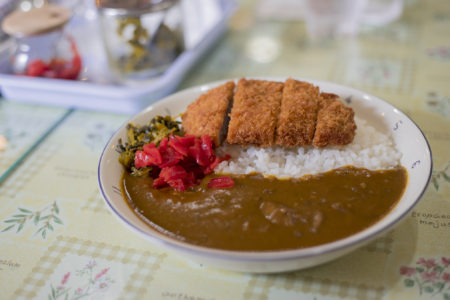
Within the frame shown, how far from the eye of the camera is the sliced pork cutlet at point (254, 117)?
2230 mm

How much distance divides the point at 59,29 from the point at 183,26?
2.93 ft

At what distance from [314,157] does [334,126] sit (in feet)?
0.60

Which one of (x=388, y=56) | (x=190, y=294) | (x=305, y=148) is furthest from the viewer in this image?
(x=388, y=56)

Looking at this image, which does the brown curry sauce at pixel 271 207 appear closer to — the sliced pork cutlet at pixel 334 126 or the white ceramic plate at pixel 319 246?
the white ceramic plate at pixel 319 246

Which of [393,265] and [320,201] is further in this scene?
[320,201]

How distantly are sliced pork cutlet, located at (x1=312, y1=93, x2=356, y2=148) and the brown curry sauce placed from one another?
0.17 m

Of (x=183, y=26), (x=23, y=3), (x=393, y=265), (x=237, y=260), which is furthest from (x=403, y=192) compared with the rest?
(x=23, y=3)

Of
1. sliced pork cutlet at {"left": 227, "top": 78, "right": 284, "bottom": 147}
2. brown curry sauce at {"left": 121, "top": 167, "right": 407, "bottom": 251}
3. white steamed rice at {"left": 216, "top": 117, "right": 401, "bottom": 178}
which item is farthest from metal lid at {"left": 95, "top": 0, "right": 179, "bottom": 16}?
brown curry sauce at {"left": 121, "top": 167, "right": 407, "bottom": 251}

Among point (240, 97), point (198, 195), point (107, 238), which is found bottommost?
point (107, 238)

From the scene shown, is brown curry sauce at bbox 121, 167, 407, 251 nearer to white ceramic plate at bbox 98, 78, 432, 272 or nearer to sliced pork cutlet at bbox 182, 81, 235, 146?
white ceramic plate at bbox 98, 78, 432, 272

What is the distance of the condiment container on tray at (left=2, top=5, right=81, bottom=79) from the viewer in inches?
122

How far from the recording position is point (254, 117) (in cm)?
226

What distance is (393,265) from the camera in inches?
69.8

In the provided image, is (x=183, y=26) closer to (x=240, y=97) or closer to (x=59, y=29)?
(x=59, y=29)
